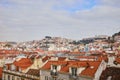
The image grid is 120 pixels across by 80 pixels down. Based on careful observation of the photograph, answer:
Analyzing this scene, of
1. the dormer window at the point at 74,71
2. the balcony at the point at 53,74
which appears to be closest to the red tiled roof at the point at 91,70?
the dormer window at the point at 74,71

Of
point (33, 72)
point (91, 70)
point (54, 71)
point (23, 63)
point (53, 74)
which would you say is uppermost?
point (91, 70)

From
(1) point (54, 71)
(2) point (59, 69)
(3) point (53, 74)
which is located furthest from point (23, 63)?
(2) point (59, 69)

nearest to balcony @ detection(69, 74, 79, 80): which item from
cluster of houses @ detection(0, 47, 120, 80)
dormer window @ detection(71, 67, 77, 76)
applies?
cluster of houses @ detection(0, 47, 120, 80)

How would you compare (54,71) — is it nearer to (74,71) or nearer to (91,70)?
(74,71)

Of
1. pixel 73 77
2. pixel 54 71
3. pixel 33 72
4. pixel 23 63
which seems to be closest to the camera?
pixel 73 77

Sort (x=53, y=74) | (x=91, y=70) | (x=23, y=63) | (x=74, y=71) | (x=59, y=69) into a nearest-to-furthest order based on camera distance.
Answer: (x=91, y=70) → (x=74, y=71) → (x=59, y=69) → (x=53, y=74) → (x=23, y=63)

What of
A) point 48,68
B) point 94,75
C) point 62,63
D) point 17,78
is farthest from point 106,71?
point 17,78

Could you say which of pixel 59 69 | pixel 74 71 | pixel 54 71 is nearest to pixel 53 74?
pixel 54 71

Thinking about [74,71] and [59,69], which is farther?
[59,69]

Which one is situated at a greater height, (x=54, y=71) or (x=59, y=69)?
(x=59, y=69)

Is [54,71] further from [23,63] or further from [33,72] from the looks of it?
[23,63]

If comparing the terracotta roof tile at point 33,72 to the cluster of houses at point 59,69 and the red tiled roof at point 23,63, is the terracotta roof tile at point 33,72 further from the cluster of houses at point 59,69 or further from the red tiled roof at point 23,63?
the red tiled roof at point 23,63

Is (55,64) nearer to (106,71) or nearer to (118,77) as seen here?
(106,71)

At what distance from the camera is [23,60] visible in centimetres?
7062
